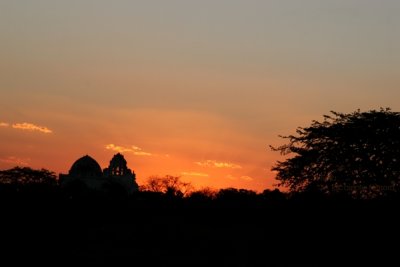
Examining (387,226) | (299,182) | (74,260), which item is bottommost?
(74,260)

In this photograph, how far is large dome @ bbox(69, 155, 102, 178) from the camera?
12114 cm

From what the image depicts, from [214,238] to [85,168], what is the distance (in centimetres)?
9786

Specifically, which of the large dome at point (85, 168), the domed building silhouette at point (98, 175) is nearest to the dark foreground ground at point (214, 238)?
the domed building silhouette at point (98, 175)

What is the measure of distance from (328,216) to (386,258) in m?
4.53

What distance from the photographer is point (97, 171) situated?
402ft

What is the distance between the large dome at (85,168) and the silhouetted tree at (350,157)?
8122 cm

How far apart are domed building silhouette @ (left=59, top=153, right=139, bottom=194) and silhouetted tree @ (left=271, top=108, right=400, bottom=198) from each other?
2747 inches

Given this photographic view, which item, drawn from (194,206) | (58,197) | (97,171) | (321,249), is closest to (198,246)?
(321,249)

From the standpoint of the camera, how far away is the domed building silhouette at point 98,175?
382 feet

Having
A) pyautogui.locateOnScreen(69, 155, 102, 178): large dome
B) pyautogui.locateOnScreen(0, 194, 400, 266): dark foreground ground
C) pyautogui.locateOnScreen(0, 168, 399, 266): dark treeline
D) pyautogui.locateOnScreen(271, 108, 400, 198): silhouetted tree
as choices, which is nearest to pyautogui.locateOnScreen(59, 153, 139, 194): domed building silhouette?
pyautogui.locateOnScreen(69, 155, 102, 178): large dome

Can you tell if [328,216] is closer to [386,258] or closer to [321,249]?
[321,249]

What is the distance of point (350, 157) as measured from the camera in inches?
1702

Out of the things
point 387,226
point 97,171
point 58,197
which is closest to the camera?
point 387,226

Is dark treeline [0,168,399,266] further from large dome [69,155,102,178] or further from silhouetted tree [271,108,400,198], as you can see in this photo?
large dome [69,155,102,178]
